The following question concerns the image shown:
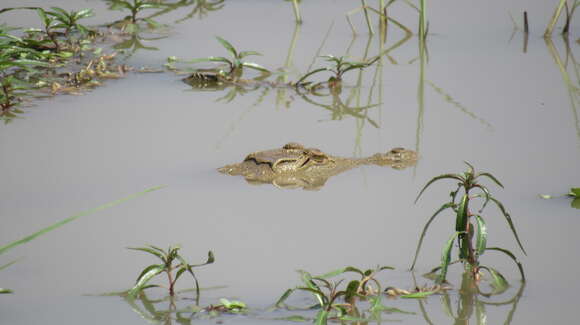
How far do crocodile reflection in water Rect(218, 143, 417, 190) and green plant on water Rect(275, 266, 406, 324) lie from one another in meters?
1.84

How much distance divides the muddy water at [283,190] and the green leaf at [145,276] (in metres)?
0.10

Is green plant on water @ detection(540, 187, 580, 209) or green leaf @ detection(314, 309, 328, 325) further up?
green plant on water @ detection(540, 187, 580, 209)

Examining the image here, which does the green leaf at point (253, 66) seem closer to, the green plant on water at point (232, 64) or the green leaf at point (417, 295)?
the green plant on water at point (232, 64)

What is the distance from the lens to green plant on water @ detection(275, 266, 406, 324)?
3.78 m

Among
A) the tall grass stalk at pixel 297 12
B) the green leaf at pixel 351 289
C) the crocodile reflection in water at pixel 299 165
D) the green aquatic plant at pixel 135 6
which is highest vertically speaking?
the tall grass stalk at pixel 297 12

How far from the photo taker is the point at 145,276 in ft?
13.1

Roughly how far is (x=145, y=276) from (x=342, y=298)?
909 millimetres

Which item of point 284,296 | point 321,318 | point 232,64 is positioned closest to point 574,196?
point 284,296

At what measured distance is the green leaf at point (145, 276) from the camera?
399 cm

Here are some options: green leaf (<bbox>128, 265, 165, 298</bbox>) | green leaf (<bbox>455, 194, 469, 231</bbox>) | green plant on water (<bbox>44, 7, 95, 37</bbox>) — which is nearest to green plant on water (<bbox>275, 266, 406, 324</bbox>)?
green leaf (<bbox>455, 194, 469, 231</bbox>)

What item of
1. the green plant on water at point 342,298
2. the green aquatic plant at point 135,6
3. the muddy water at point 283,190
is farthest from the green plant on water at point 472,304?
the green aquatic plant at point 135,6

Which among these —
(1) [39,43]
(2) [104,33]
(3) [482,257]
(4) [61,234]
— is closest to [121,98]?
(1) [39,43]

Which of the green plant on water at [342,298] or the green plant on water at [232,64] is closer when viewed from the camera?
the green plant on water at [342,298]

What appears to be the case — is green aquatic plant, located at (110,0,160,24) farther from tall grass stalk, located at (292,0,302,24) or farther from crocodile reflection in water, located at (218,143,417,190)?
crocodile reflection in water, located at (218,143,417,190)
